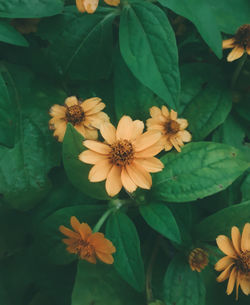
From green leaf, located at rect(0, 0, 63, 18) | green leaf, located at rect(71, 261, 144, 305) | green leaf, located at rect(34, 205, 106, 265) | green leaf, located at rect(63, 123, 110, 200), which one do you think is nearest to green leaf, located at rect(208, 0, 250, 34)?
green leaf, located at rect(0, 0, 63, 18)

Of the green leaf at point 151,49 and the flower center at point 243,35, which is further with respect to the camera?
the flower center at point 243,35

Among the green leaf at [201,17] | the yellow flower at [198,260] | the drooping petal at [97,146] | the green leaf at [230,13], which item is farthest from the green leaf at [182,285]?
the green leaf at [230,13]

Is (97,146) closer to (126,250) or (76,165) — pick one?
(76,165)

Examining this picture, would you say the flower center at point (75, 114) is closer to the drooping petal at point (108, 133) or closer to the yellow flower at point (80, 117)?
the yellow flower at point (80, 117)

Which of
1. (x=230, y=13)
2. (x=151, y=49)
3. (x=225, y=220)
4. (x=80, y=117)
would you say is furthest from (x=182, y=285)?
(x=230, y=13)

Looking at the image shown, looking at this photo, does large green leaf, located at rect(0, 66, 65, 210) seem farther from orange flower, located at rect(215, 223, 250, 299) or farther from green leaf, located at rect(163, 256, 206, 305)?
orange flower, located at rect(215, 223, 250, 299)

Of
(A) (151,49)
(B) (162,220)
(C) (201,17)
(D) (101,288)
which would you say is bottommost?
(D) (101,288)

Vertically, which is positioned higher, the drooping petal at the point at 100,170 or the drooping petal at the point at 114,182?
the drooping petal at the point at 100,170
